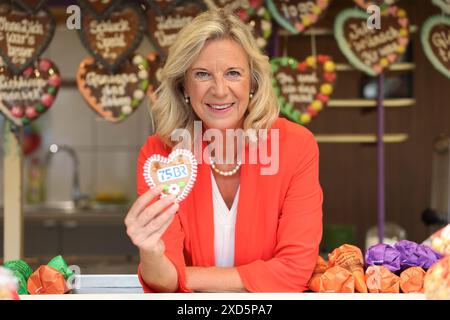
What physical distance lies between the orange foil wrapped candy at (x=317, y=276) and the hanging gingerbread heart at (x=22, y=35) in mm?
1643

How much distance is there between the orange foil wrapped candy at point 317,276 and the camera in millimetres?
1353

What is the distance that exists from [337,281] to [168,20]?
179 cm

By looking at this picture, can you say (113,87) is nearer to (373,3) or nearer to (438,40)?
(373,3)

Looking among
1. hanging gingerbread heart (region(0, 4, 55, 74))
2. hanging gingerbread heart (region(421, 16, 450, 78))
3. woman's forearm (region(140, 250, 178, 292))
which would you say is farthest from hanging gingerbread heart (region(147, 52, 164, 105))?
woman's forearm (region(140, 250, 178, 292))

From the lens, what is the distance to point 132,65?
2896 millimetres

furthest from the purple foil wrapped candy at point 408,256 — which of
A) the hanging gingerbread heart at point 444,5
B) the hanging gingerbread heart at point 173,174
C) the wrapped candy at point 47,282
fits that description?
the hanging gingerbread heart at point 444,5

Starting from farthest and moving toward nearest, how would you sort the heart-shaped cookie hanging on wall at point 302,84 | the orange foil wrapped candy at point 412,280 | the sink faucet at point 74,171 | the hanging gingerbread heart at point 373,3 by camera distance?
1. the sink faucet at point 74,171
2. the heart-shaped cookie hanging on wall at point 302,84
3. the hanging gingerbread heart at point 373,3
4. the orange foil wrapped candy at point 412,280

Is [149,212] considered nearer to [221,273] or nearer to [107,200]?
[221,273]

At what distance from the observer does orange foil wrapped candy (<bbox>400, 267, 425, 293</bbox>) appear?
1.27 m

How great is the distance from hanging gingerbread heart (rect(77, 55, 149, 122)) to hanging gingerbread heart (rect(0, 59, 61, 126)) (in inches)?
5.0

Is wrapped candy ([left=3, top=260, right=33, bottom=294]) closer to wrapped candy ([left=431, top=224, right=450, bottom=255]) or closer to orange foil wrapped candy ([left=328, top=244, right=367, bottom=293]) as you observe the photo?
orange foil wrapped candy ([left=328, top=244, right=367, bottom=293])

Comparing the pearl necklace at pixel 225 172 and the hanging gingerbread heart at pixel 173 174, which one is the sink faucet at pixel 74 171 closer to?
the pearl necklace at pixel 225 172
